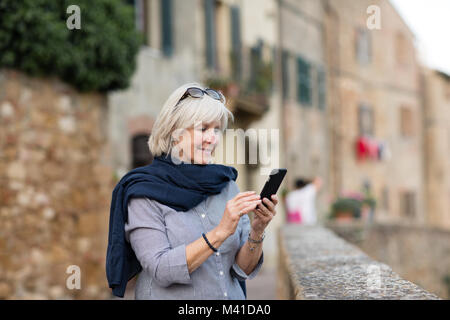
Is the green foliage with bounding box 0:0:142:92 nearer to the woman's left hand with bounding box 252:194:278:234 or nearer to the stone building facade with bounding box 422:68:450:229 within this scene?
the woman's left hand with bounding box 252:194:278:234

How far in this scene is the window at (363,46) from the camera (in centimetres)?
2294

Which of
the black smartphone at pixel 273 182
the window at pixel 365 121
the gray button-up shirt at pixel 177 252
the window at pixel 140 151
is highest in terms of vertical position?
the window at pixel 365 121

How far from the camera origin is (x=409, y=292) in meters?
1.97

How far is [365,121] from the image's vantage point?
23.5 meters

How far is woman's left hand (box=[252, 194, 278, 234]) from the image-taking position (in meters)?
2.14

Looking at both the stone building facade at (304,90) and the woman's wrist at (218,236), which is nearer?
the woman's wrist at (218,236)

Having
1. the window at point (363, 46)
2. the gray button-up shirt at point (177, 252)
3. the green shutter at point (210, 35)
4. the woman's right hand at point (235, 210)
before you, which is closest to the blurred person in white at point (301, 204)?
the green shutter at point (210, 35)

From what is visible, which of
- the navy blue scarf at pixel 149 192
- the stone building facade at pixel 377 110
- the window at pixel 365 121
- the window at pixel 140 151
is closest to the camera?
the navy blue scarf at pixel 149 192

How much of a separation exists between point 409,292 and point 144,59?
28.6ft

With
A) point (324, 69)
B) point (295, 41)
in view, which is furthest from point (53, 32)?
point (324, 69)

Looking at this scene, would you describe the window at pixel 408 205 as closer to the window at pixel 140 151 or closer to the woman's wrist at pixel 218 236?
the window at pixel 140 151

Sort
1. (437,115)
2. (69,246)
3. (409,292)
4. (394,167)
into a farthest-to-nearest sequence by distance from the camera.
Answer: (437,115) → (394,167) → (69,246) → (409,292)

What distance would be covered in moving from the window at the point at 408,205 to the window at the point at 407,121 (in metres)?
2.38

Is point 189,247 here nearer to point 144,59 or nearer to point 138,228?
point 138,228
